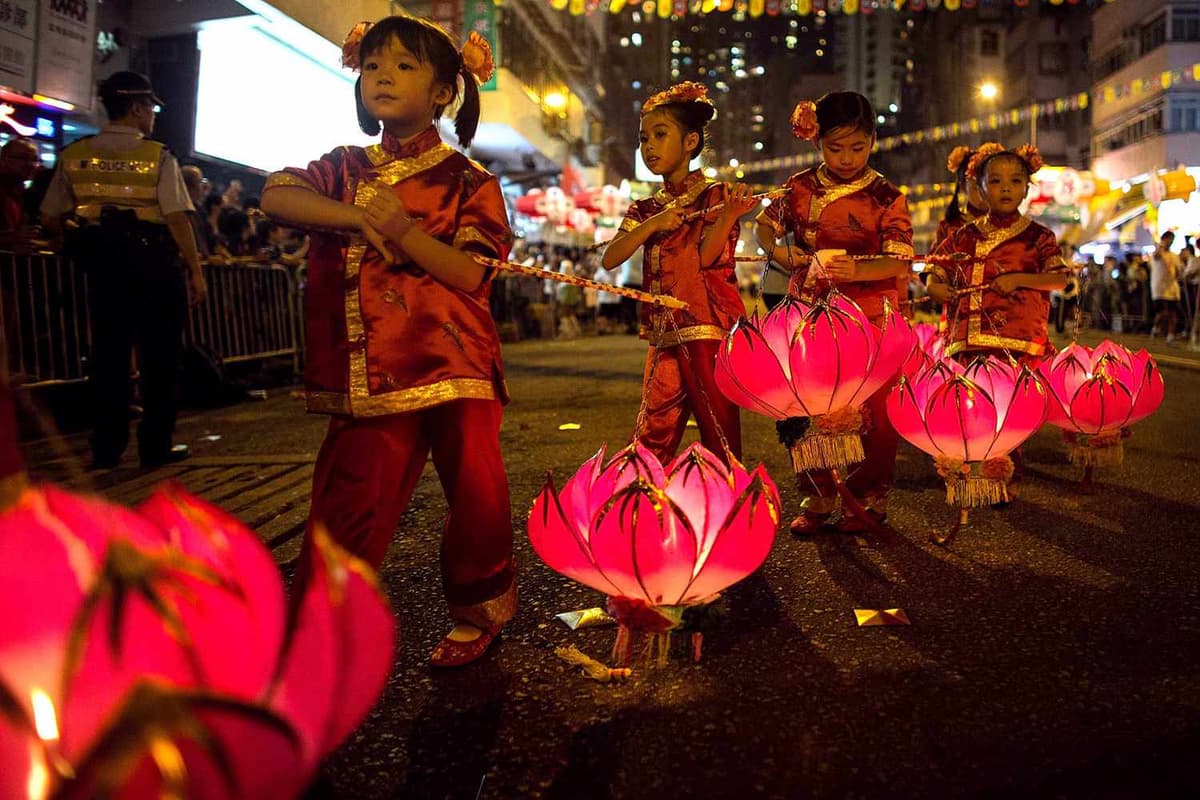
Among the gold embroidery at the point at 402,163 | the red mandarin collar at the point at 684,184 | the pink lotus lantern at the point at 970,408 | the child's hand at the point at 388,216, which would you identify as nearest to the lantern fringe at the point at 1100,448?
the pink lotus lantern at the point at 970,408

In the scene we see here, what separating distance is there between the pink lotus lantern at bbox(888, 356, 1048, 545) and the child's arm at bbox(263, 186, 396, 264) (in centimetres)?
194

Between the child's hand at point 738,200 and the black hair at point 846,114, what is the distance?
84cm

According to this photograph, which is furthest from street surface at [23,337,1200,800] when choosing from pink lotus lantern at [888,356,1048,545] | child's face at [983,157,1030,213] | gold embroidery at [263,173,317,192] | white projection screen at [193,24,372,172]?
white projection screen at [193,24,372,172]

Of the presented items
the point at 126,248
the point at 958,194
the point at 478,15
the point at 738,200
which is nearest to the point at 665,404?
the point at 738,200

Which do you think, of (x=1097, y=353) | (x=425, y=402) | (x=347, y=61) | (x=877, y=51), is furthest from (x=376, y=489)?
(x=877, y=51)

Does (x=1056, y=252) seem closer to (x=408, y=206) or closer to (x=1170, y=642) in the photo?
(x=1170, y=642)

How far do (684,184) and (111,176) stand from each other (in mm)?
3509

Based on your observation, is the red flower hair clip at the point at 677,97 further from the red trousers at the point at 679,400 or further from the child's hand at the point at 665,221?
the red trousers at the point at 679,400

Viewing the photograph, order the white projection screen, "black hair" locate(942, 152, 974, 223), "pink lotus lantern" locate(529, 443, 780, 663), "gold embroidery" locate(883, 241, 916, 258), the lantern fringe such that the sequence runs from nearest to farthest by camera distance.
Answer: "pink lotus lantern" locate(529, 443, 780, 663)
"gold embroidery" locate(883, 241, 916, 258)
the lantern fringe
"black hair" locate(942, 152, 974, 223)
the white projection screen

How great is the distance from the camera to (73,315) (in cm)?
688

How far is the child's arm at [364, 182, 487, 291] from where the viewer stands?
2.09 m

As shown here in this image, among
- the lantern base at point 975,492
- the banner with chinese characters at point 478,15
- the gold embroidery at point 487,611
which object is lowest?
the gold embroidery at point 487,611

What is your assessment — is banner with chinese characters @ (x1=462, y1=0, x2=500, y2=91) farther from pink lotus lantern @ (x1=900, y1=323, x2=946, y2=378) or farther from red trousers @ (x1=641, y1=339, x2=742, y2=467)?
red trousers @ (x1=641, y1=339, x2=742, y2=467)

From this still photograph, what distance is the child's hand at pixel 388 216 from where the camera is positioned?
209 cm
